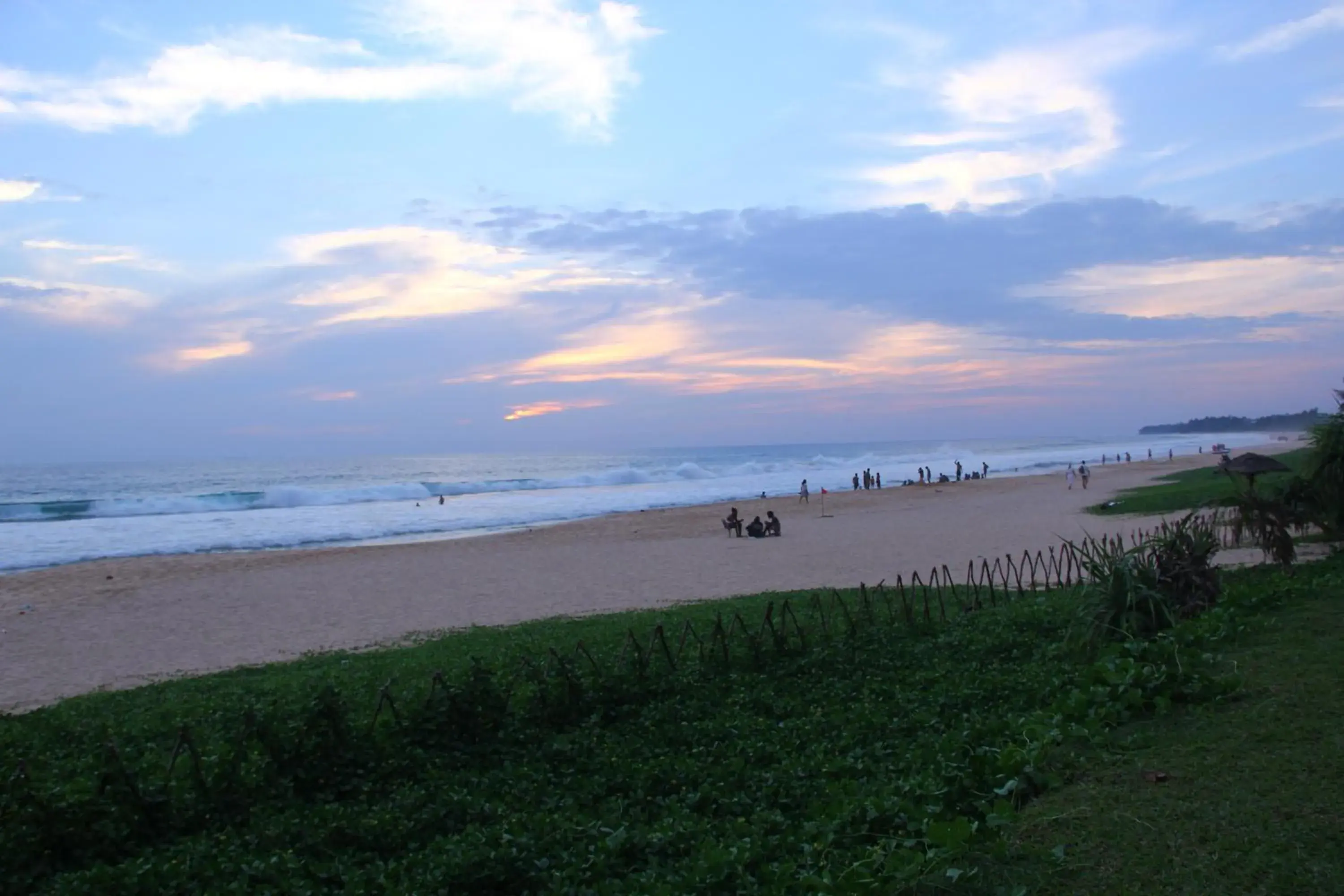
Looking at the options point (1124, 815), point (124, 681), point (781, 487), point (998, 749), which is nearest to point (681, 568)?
point (124, 681)

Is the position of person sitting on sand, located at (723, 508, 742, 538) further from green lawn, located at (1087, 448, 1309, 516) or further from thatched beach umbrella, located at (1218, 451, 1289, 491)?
thatched beach umbrella, located at (1218, 451, 1289, 491)

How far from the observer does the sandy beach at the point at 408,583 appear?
1397 cm

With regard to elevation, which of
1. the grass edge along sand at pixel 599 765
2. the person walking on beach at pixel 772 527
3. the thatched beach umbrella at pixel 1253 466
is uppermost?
the thatched beach umbrella at pixel 1253 466

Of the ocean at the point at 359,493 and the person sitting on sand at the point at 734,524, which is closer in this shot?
the person sitting on sand at the point at 734,524

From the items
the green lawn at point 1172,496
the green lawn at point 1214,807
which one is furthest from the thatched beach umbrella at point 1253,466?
the green lawn at point 1214,807

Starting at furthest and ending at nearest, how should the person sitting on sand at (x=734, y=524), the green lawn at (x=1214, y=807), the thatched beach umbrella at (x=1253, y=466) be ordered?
1. the person sitting on sand at (x=734, y=524)
2. the thatched beach umbrella at (x=1253, y=466)
3. the green lawn at (x=1214, y=807)

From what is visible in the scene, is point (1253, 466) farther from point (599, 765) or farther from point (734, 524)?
point (734, 524)

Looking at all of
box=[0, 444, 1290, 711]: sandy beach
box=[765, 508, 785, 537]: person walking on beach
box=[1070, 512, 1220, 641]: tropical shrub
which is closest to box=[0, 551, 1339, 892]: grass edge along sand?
box=[1070, 512, 1220, 641]: tropical shrub

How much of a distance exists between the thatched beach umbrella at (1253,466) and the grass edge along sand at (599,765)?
21.6ft

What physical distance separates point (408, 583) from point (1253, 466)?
16.6 meters

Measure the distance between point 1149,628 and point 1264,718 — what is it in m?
2.95

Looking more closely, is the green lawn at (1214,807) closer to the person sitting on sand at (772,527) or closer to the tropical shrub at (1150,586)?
the tropical shrub at (1150,586)

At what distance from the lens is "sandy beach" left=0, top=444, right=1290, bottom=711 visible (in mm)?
13969

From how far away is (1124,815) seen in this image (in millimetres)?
4539
